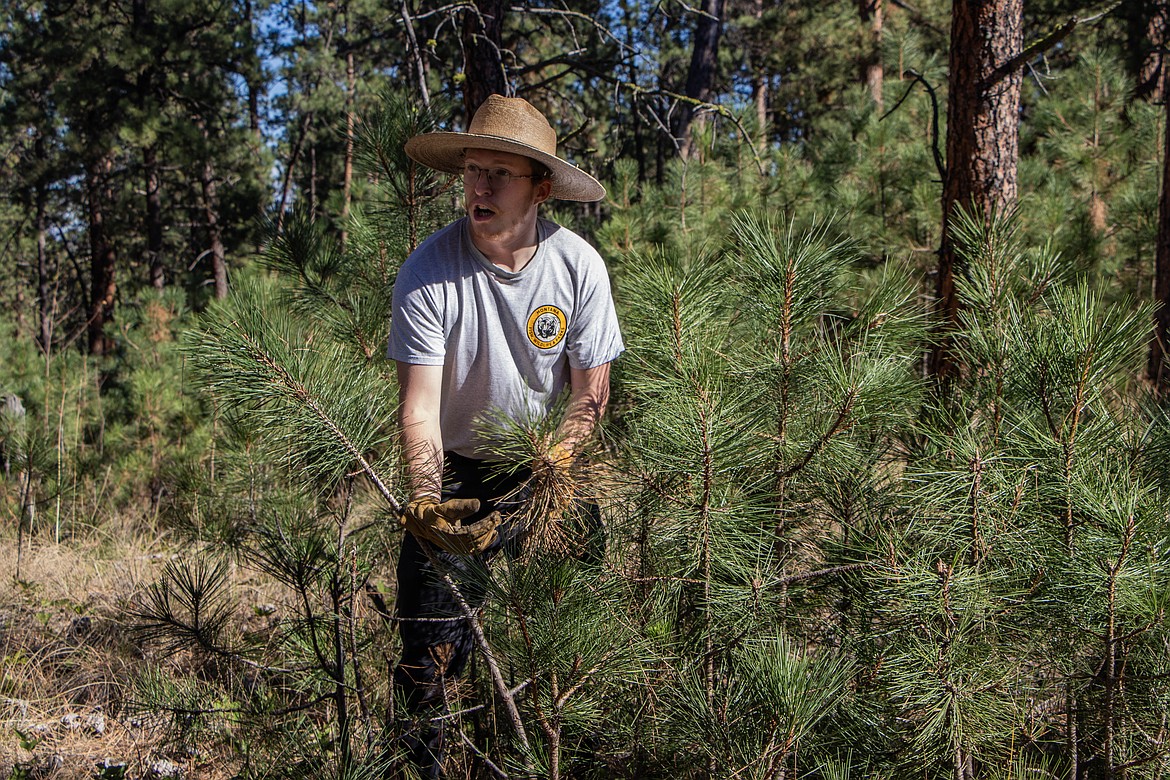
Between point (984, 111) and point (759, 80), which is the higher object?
point (759, 80)

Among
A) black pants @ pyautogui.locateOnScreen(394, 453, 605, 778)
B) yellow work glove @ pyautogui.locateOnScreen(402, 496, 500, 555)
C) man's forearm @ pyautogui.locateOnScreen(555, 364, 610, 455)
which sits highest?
man's forearm @ pyautogui.locateOnScreen(555, 364, 610, 455)

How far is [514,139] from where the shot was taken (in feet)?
6.76

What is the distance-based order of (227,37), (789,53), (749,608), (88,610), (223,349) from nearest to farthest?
(223,349) < (749,608) < (88,610) < (227,37) < (789,53)

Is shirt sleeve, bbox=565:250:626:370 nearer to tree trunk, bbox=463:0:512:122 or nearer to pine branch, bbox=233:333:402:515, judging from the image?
pine branch, bbox=233:333:402:515

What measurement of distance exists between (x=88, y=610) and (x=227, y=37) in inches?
348

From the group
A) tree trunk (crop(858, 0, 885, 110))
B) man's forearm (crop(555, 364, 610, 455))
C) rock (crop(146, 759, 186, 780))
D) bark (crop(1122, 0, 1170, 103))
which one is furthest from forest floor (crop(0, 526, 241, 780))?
tree trunk (crop(858, 0, 885, 110))

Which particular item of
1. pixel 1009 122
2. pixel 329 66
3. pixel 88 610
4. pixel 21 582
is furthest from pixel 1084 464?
pixel 329 66

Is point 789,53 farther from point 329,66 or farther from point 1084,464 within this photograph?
point 1084,464

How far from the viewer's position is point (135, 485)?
20.5 feet

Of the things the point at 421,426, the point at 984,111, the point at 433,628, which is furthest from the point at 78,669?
the point at 984,111

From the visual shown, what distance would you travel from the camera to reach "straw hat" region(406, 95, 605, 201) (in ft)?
6.79

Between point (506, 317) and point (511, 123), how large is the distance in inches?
17.7

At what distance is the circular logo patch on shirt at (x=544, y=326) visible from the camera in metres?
2.11

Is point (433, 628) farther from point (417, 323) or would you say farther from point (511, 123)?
point (511, 123)
